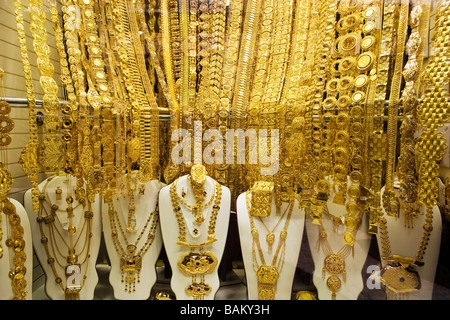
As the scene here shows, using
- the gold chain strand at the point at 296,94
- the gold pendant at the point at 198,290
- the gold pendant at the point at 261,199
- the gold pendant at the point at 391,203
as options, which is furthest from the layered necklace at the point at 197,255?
the gold pendant at the point at 391,203

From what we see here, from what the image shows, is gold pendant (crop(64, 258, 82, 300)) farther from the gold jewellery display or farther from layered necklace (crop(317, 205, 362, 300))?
layered necklace (crop(317, 205, 362, 300))

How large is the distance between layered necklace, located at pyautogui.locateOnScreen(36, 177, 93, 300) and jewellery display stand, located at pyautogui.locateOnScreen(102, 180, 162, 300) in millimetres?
72

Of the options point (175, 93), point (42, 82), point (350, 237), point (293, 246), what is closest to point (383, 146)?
point (350, 237)

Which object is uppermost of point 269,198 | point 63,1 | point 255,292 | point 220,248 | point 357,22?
point 63,1

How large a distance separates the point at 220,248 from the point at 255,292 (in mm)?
160

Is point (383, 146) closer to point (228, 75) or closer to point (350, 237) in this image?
point (350, 237)

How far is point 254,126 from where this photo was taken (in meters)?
0.91

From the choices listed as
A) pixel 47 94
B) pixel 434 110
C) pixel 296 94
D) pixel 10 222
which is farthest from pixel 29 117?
pixel 434 110

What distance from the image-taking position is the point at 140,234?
0.95 meters

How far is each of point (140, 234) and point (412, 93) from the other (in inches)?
33.8

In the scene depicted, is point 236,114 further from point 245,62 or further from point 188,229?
point 188,229

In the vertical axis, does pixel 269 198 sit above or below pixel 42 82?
below

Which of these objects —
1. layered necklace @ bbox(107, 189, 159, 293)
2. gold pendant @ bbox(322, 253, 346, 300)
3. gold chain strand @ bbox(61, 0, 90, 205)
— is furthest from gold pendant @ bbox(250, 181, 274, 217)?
gold chain strand @ bbox(61, 0, 90, 205)

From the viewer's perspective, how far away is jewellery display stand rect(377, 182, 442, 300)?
0.77m
